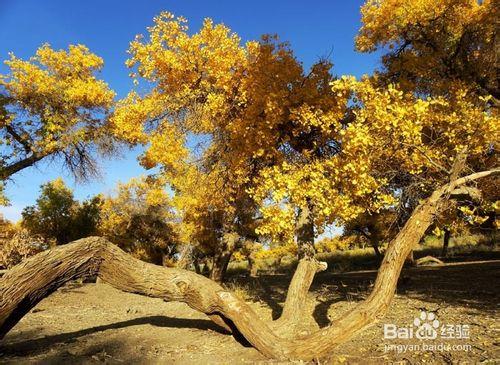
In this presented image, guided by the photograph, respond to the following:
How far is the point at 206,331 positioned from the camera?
8.31 meters

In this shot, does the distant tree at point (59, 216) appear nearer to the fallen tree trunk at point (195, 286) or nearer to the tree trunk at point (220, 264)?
the tree trunk at point (220, 264)

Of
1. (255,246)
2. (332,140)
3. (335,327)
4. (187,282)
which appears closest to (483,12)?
(332,140)

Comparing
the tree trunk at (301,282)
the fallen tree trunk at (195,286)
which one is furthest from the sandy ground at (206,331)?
the tree trunk at (301,282)

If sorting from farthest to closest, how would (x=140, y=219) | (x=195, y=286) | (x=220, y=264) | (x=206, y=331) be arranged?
(x=140, y=219)
(x=220, y=264)
(x=206, y=331)
(x=195, y=286)

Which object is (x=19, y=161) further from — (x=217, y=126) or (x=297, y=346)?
(x=297, y=346)

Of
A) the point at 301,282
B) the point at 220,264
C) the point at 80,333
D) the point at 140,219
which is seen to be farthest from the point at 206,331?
the point at 140,219

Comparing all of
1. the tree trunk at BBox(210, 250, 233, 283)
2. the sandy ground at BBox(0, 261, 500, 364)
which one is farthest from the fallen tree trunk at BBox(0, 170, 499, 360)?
the tree trunk at BBox(210, 250, 233, 283)

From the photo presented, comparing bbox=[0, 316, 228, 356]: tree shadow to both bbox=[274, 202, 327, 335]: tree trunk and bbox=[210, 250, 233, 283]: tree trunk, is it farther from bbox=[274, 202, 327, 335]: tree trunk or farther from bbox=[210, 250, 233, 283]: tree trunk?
bbox=[210, 250, 233, 283]: tree trunk

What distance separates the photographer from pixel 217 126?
35.6ft

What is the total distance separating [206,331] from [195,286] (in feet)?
6.29

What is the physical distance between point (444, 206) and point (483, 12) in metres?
6.75

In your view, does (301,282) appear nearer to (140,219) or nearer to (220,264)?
(220,264)

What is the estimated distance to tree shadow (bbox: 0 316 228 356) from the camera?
269 inches

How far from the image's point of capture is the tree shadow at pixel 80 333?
6.82 m
